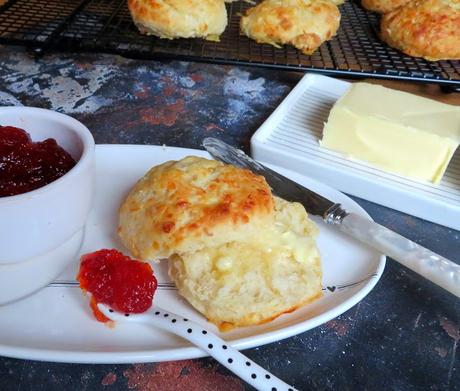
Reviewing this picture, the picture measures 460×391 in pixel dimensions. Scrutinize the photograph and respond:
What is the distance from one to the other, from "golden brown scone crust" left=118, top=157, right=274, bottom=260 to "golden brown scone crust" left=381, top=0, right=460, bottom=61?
1348 mm

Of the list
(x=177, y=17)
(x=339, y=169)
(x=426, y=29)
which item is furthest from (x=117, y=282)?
(x=426, y=29)

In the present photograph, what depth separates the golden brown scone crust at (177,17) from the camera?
1996 millimetres

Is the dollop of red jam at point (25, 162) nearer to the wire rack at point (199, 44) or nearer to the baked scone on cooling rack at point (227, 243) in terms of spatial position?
the baked scone on cooling rack at point (227, 243)

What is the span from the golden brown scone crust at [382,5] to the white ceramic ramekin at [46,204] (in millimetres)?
1999

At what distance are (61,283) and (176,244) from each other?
252mm

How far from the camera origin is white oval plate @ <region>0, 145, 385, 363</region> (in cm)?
80

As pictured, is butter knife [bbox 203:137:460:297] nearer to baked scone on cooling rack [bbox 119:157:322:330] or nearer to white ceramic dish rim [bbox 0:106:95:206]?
baked scone on cooling rack [bbox 119:157:322:330]

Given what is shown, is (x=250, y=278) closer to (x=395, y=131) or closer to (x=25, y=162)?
(x=25, y=162)

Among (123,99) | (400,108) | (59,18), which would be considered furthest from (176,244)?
(59,18)

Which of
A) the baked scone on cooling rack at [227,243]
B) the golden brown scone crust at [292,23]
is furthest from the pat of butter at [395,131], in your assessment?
the golden brown scone crust at [292,23]

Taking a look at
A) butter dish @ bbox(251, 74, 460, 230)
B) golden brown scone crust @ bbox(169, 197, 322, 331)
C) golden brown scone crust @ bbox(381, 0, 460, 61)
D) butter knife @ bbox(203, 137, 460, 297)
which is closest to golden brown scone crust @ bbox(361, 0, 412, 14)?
golden brown scone crust @ bbox(381, 0, 460, 61)

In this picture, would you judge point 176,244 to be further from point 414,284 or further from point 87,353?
point 414,284

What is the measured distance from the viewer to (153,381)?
889mm

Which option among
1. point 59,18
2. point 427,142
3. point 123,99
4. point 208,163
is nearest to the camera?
point 208,163
